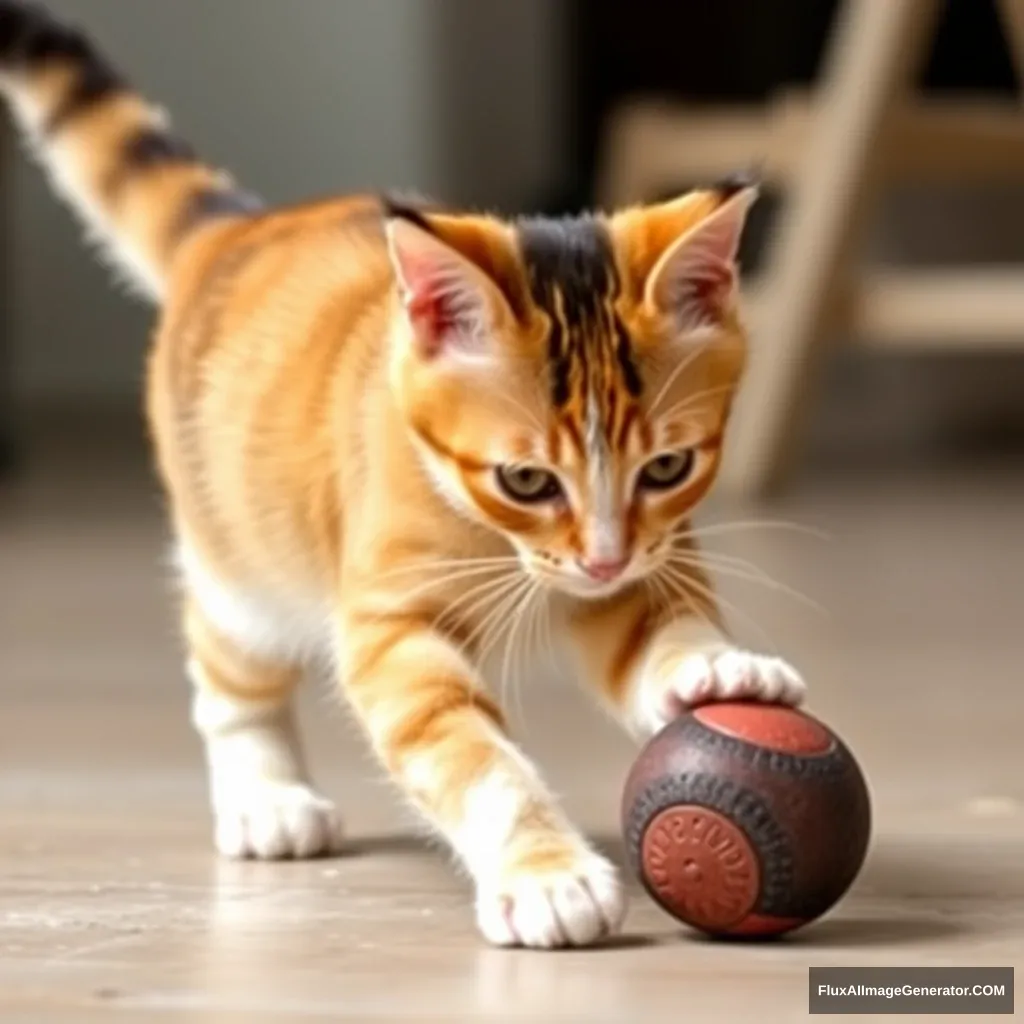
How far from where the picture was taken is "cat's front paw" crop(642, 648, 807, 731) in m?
1.35

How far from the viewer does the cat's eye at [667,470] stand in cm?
136

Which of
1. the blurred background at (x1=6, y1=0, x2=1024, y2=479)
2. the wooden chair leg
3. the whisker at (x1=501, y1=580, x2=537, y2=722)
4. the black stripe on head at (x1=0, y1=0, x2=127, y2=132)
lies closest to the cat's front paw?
the whisker at (x1=501, y1=580, x2=537, y2=722)

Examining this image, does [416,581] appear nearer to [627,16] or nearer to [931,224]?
[931,224]

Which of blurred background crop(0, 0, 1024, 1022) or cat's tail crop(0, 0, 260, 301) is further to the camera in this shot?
cat's tail crop(0, 0, 260, 301)

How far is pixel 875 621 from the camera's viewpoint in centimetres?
245

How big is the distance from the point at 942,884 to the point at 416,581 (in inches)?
15.0

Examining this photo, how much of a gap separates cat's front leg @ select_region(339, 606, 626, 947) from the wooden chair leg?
171cm

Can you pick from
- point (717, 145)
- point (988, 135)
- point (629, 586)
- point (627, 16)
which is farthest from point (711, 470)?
point (627, 16)

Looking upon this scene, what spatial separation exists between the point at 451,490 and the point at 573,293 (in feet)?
0.49

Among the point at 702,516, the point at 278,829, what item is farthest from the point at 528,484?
the point at 702,516

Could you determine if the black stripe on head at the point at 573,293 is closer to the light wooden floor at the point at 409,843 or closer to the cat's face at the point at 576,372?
the cat's face at the point at 576,372

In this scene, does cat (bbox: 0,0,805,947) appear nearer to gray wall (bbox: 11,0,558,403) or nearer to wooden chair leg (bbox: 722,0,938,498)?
wooden chair leg (bbox: 722,0,938,498)
